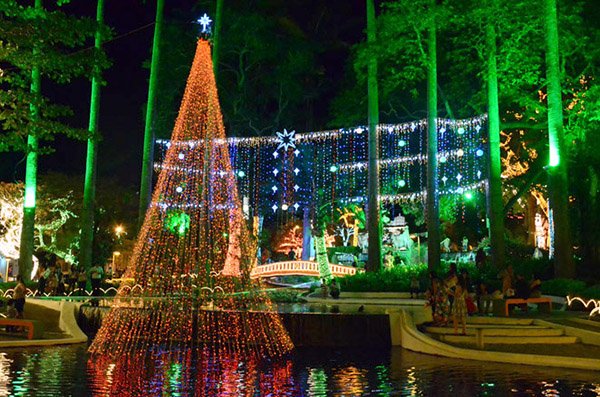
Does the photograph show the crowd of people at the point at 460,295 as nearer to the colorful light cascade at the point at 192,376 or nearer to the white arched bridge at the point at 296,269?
the colorful light cascade at the point at 192,376

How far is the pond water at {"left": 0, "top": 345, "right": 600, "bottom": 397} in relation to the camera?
11.0 metres

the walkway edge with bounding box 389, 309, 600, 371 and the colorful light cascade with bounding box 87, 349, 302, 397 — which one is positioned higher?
the walkway edge with bounding box 389, 309, 600, 371

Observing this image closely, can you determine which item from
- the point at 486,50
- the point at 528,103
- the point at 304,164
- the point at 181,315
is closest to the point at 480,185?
the point at 528,103

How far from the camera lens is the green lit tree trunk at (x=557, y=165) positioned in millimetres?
22891

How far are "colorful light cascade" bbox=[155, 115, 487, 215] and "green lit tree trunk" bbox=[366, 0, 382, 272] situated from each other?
6.71 ft

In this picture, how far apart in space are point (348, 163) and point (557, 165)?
14.1m

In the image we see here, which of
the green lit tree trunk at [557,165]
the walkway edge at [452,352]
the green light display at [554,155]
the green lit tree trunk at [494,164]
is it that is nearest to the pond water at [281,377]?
the walkway edge at [452,352]

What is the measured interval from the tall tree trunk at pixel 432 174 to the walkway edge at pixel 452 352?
8182 millimetres

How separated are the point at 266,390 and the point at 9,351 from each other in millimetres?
7272

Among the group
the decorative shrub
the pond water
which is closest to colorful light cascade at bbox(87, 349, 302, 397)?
the pond water

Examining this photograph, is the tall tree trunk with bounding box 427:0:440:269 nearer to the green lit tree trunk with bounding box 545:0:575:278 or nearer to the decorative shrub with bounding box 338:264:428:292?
the decorative shrub with bounding box 338:264:428:292

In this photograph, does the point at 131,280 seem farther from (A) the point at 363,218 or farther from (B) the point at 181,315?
(A) the point at 363,218

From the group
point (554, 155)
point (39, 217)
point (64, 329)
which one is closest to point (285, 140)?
point (39, 217)

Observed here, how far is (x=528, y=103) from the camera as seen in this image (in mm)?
26953
